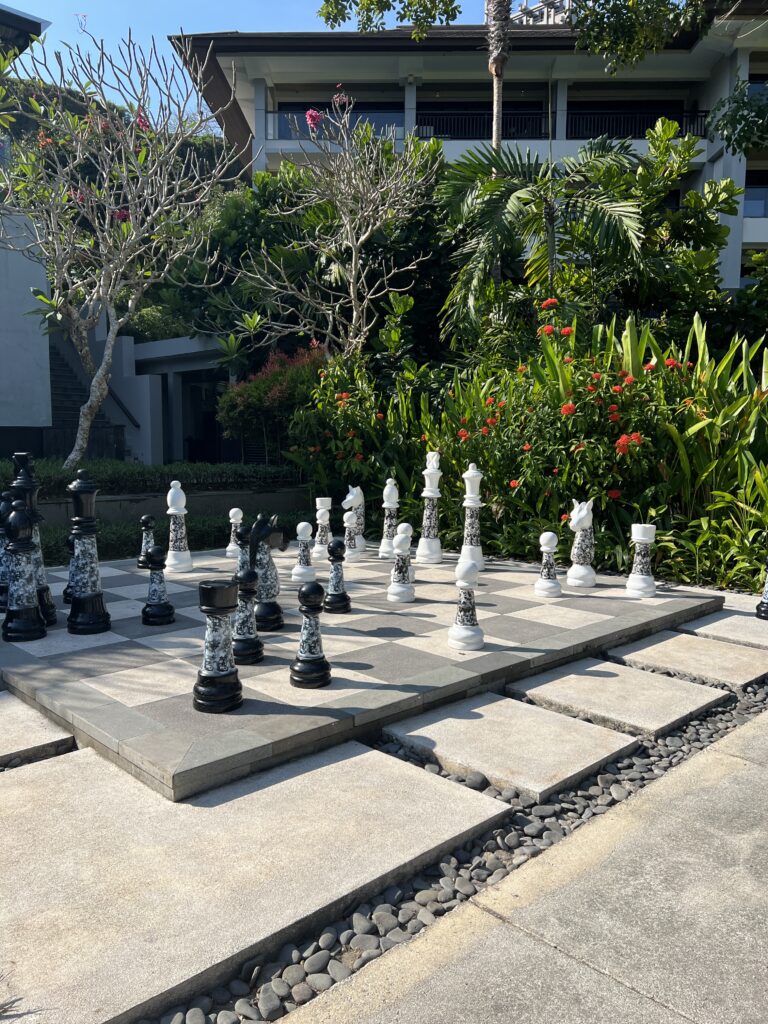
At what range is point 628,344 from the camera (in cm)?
723

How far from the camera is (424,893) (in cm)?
218

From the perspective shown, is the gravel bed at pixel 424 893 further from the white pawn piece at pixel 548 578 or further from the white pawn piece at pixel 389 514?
the white pawn piece at pixel 389 514

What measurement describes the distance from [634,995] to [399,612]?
3.29 metres

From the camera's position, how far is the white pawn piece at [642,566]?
5.54 m

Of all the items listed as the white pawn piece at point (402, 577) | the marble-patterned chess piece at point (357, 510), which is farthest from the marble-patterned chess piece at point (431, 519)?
the white pawn piece at point (402, 577)

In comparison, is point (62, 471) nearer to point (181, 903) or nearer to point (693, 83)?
point (181, 903)

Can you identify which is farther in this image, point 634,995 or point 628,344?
point 628,344

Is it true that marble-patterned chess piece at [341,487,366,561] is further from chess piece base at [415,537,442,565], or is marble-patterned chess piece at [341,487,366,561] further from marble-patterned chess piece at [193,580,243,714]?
marble-patterned chess piece at [193,580,243,714]

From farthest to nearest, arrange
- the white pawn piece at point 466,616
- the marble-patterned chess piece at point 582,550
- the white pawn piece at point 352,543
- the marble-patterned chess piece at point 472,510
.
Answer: the white pawn piece at point 352,543
the marble-patterned chess piece at point 472,510
the marble-patterned chess piece at point 582,550
the white pawn piece at point 466,616

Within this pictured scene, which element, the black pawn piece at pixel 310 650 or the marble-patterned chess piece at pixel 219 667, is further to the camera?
the black pawn piece at pixel 310 650

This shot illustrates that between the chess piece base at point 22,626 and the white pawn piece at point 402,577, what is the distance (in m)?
2.23

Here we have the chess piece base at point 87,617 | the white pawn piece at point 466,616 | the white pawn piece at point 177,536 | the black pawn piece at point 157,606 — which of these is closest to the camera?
the white pawn piece at point 466,616

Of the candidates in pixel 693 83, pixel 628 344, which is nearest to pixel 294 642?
pixel 628 344

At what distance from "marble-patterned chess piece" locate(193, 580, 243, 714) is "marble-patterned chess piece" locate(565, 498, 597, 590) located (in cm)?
343
